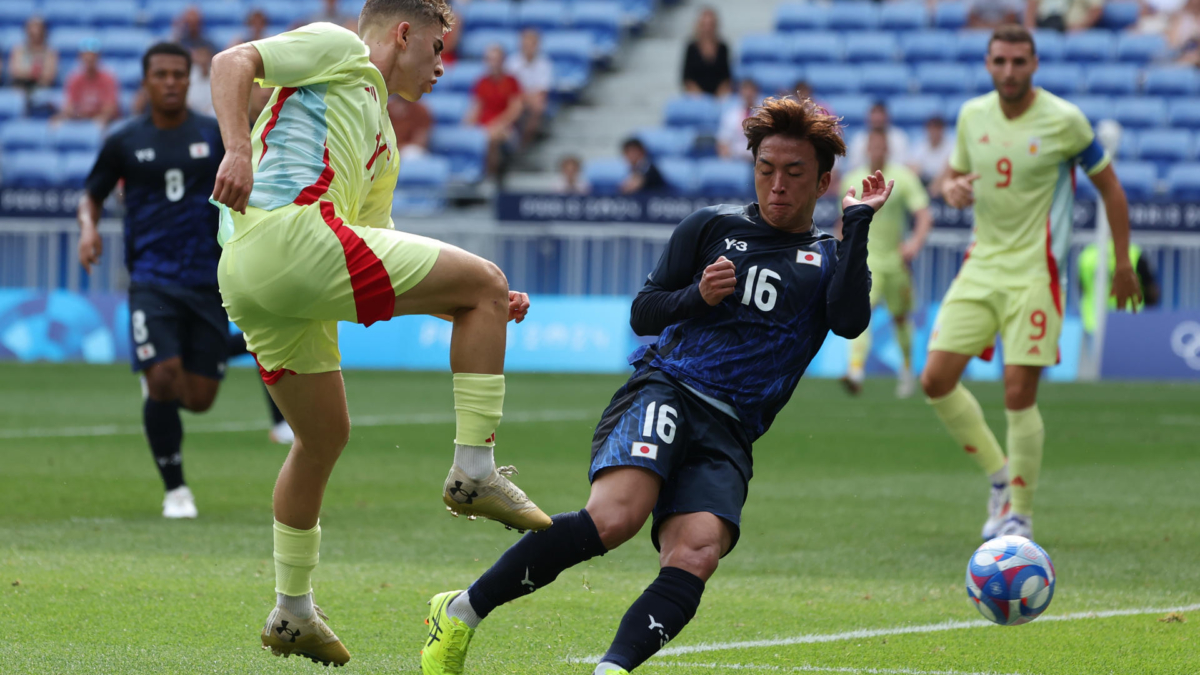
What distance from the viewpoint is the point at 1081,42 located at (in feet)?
67.7

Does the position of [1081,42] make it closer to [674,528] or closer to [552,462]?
[552,462]

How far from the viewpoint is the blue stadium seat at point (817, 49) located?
22.0 meters

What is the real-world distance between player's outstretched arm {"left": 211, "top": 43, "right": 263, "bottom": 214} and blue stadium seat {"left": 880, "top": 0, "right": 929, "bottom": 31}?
18.8 meters

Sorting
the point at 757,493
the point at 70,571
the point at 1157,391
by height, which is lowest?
the point at 1157,391

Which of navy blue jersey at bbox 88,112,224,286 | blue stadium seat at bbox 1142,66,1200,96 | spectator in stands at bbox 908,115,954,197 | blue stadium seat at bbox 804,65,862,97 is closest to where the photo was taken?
navy blue jersey at bbox 88,112,224,286

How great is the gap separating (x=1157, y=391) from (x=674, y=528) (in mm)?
12599

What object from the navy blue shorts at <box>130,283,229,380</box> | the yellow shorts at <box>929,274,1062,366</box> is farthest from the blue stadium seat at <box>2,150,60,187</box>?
the yellow shorts at <box>929,274,1062,366</box>

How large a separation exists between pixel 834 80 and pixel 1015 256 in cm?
1375

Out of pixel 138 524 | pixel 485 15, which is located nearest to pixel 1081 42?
pixel 485 15

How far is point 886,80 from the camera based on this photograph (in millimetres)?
21047

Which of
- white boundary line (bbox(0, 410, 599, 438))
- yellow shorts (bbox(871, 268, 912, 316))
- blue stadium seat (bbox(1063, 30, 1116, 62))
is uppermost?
blue stadium seat (bbox(1063, 30, 1116, 62))

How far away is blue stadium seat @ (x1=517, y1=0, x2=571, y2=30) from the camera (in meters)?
23.8

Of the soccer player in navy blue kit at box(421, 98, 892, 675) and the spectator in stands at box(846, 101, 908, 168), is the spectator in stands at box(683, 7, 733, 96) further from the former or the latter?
the soccer player in navy blue kit at box(421, 98, 892, 675)

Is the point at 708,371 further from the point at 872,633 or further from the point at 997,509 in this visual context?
the point at 997,509
